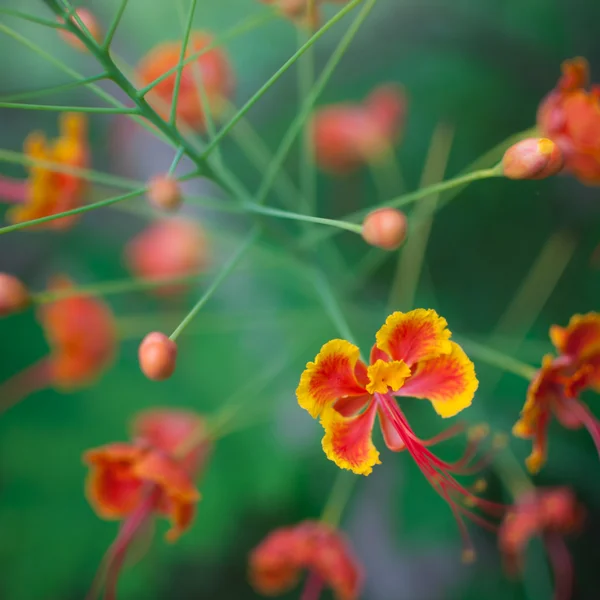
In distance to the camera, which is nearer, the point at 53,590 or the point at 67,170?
the point at 67,170

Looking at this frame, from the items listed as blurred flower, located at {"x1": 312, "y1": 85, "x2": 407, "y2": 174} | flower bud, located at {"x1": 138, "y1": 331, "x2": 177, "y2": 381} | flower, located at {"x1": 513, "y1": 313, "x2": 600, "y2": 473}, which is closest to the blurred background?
blurred flower, located at {"x1": 312, "y1": 85, "x2": 407, "y2": 174}

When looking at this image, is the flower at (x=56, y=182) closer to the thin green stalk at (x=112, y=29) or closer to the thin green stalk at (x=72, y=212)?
the thin green stalk at (x=72, y=212)

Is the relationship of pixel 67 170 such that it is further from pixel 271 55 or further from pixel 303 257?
pixel 271 55

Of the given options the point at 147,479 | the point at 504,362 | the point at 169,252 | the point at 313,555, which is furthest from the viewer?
the point at 169,252

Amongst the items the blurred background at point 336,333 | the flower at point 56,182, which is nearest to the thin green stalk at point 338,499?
the blurred background at point 336,333

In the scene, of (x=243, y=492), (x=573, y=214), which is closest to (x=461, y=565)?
(x=243, y=492)

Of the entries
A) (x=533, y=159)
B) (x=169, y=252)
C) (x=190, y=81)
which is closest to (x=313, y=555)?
(x=533, y=159)

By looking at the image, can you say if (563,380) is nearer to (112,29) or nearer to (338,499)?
(338,499)
